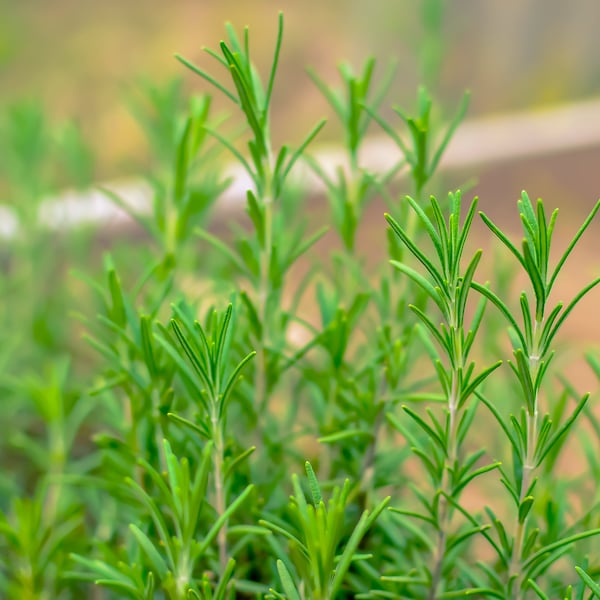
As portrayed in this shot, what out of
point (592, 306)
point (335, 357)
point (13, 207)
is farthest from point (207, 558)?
point (592, 306)

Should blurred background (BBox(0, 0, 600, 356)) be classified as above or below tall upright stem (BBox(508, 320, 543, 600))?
above

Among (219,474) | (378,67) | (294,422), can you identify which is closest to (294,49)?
(378,67)

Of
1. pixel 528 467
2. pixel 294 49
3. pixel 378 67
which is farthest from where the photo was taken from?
pixel 294 49

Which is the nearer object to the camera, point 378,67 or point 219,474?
point 219,474

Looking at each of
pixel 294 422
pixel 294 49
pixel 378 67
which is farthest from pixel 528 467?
pixel 294 49

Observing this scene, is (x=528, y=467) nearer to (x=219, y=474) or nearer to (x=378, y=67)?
(x=219, y=474)

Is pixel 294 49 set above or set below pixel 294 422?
above

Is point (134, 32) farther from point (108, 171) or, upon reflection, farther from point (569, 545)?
point (569, 545)

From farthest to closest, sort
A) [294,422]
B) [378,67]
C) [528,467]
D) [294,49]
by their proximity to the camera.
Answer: [294,49] < [378,67] < [294,422] < [528,467]

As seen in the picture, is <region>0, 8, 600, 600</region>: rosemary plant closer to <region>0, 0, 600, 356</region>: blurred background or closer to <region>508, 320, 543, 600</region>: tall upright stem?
<region>508, 320, 543, 600</region>: tall upright stem

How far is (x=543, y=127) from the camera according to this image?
5.76 ft

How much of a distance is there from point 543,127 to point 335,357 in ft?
4.72

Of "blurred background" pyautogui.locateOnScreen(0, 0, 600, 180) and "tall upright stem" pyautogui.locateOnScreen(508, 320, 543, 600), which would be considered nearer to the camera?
"tall upright stem" pyautogui.locateOnScreen(508, 320, 543, 600)

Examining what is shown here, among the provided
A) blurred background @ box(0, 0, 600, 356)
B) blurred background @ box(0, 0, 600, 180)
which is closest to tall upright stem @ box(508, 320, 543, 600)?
blurred background @ box(0, 0, 600, 356)
